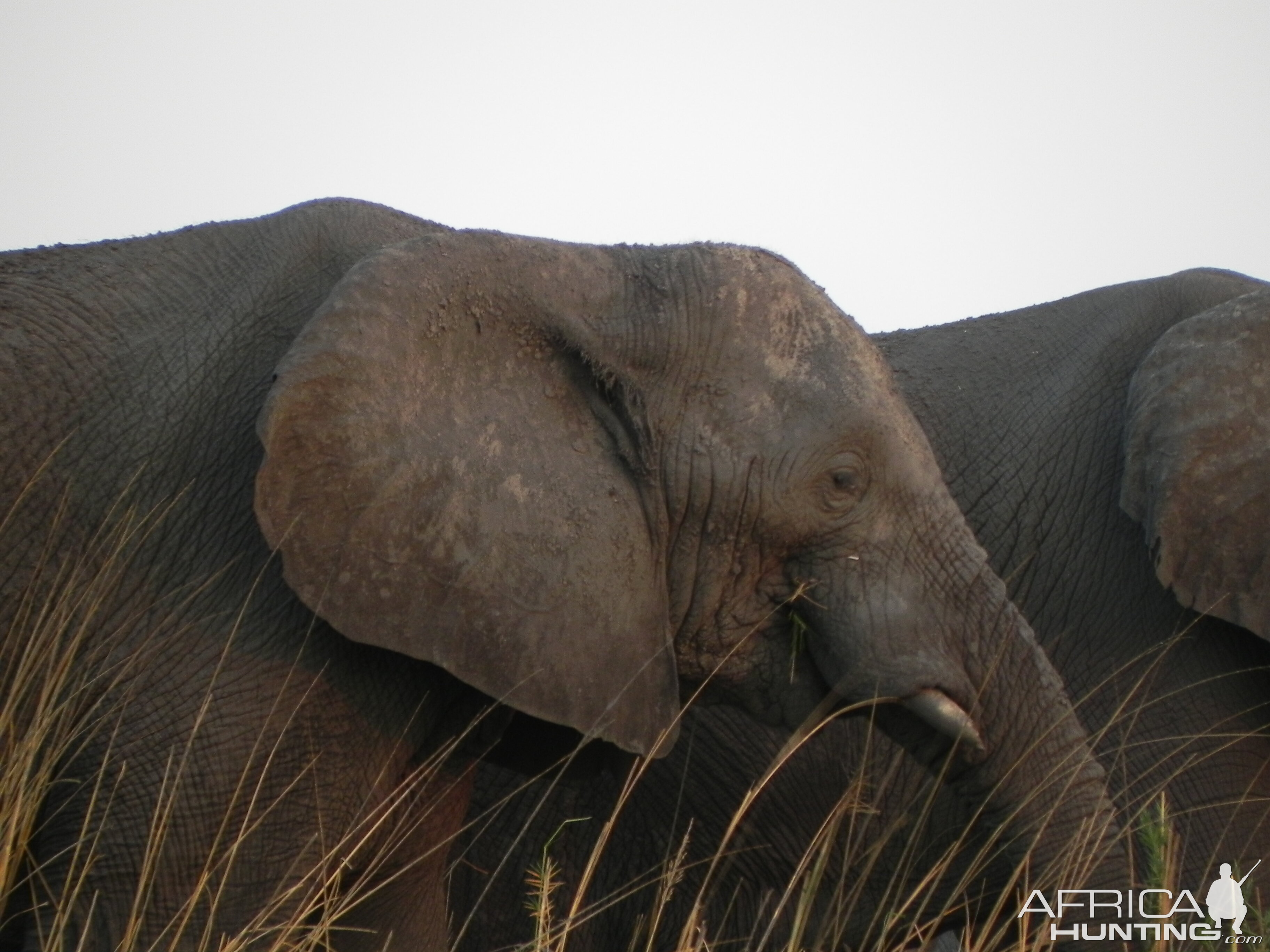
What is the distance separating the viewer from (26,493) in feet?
15.0

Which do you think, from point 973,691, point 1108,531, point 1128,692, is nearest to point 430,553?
point 973,691

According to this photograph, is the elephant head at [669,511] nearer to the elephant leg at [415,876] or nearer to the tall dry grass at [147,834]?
the tall dry grass at [147,834]

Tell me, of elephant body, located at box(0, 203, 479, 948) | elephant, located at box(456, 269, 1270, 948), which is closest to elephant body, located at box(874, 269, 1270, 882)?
elephant, located at box(456, 269, 1270, 948)

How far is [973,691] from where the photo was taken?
4699mm

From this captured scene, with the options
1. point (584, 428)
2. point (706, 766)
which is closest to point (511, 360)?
point (584, 428)

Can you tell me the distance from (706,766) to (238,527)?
7.40 feet

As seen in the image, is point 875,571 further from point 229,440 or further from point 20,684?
point 20,684

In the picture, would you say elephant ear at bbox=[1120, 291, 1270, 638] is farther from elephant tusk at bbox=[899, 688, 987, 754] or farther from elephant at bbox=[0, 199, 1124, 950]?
elephant tusk at bbox=[899, 688, 987, 754]

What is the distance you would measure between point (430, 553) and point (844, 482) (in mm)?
1117

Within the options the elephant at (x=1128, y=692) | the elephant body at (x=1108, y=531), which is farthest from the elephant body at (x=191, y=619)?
the elephant body at (x=1108, y=531)

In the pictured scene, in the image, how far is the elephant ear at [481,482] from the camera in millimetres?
4312

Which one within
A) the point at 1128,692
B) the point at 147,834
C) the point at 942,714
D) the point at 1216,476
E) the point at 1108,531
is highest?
the point at 1216,476

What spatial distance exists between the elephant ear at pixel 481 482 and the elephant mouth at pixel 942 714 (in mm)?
635

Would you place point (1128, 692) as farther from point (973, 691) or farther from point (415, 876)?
point (415, 876)
